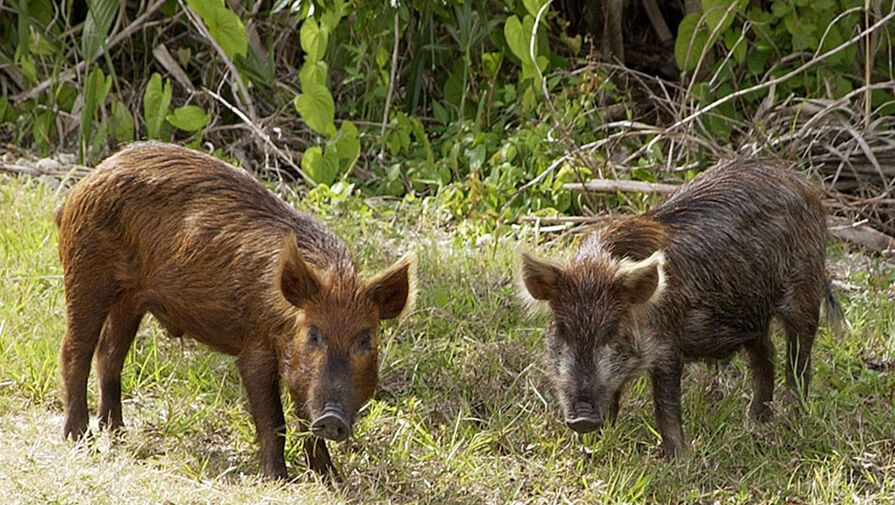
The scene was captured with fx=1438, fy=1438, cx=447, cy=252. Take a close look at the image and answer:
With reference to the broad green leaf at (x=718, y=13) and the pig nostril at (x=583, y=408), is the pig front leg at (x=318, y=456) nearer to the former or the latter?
the pig nostril at (x=583, y=408)

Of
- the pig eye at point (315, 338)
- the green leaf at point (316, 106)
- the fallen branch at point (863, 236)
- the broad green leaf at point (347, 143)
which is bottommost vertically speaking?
the fallen branch at point (863, 236)

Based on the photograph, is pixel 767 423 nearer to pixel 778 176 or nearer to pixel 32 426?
pixel 778 176

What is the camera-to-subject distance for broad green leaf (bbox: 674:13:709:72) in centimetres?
827

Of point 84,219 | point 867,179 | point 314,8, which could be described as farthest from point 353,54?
point 84,219

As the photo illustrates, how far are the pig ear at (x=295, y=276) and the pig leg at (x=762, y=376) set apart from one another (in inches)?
73.5

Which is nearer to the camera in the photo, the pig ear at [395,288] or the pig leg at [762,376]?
the pig ear at [395,288]

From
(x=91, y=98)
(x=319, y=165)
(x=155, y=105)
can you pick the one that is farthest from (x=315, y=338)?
(x=91, y=98)

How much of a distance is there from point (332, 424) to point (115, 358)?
1.14m

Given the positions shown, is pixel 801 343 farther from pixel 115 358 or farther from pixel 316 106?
pixel 316 106

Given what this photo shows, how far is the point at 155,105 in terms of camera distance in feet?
27.2

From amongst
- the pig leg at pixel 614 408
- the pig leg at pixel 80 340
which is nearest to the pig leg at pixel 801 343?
the pig leg at pixel 614 408

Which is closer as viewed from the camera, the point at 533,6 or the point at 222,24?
the point at 222,24

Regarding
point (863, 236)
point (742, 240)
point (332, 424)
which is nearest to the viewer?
point (332, 424)

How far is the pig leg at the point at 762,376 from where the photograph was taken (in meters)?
5.75
